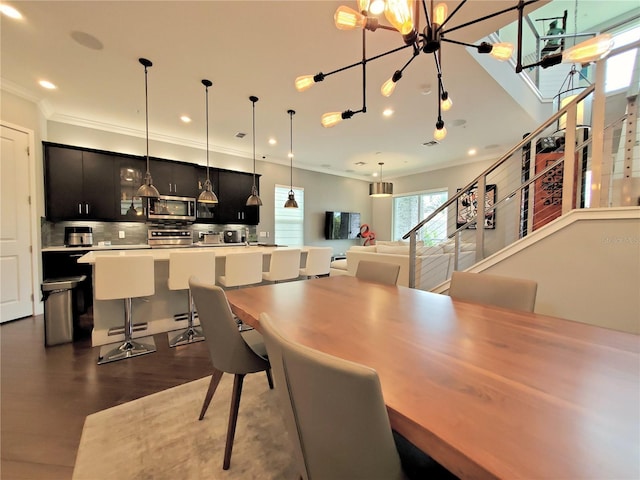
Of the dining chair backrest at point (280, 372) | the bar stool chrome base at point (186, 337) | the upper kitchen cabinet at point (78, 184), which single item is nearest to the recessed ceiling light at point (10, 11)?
the upper kitchen cabinet at point (78, 184)

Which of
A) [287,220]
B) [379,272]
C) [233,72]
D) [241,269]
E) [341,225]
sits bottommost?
[241,269]

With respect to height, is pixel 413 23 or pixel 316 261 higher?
pixel 413 23

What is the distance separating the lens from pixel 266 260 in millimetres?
4051

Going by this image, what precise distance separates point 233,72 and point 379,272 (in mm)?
2727

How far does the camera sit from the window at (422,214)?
7.27 meters

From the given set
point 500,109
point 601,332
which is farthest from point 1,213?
point 500,109

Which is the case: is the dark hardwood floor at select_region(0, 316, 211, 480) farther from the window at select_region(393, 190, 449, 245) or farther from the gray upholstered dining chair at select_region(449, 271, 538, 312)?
the window at select_region(393, 190, 449, 245)

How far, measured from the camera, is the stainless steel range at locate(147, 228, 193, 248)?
486 cm

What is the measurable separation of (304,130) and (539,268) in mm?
3934

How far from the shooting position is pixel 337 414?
24.4 inches

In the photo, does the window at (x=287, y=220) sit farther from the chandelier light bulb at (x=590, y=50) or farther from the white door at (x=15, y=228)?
the chandelier light bulb at (x=590, y=50)

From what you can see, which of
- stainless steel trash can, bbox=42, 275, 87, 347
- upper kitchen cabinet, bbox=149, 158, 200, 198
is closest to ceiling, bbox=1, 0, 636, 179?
upper kitchen cabinet, bbox=149, 158, 200, 198

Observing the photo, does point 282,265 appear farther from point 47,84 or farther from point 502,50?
point 47,84

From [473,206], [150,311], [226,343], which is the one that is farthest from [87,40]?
[473,206]
